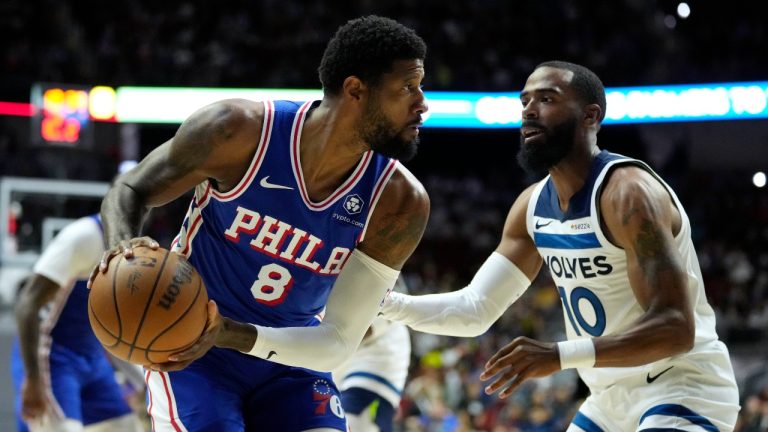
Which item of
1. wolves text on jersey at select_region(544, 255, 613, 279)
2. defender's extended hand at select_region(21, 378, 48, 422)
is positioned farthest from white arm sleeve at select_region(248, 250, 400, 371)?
defender's extended hand at select_region(21, 378, 48, 422)

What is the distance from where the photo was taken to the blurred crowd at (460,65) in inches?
537

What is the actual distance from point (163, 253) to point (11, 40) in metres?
15.6

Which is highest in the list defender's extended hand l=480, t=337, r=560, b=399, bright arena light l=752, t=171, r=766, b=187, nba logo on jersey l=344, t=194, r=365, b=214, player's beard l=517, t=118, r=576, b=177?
player's beard l=517, t=118, r=576, b=177

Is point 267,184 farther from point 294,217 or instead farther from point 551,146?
point 551,146

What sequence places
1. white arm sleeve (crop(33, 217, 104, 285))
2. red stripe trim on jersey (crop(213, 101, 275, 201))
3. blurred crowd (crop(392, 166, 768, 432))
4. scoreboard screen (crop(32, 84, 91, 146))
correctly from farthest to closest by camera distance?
scoreboard screen (crop(32, 84, 91, 146))
blurred crowd (crop(392, 166, 768, 432))
white arm sleeve (crop(33, 217, 104, 285))
red stripe trim on jersey (crop(213, 101, 275, 201))

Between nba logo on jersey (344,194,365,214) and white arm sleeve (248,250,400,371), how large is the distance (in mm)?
153

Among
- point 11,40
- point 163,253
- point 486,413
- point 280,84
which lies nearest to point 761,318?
point 486,413

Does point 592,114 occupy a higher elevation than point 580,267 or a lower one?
higher

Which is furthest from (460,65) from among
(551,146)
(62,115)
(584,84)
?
(551,146)

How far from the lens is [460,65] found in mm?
17516

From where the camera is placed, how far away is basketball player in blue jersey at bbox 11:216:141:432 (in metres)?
5.11

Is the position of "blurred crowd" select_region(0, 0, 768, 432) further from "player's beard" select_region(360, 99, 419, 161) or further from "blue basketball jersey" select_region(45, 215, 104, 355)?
"player's beard" select_region(360, 99, 419, 161)

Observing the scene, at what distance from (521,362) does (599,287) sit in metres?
0.58

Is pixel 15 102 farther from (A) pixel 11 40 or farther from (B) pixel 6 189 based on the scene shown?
(B) pixel 6 189
